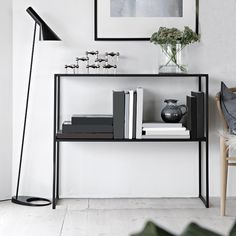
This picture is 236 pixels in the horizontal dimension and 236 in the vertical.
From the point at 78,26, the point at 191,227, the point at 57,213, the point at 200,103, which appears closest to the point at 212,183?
the point at 200,103

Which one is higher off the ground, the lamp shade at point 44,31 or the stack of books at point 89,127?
the lamp shade at point 44,31

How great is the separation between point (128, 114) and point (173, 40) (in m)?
0.58

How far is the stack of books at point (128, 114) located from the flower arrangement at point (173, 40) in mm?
323

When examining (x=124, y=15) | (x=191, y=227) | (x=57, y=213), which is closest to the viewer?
(x=191, y=227)

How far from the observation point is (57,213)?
3.03 m

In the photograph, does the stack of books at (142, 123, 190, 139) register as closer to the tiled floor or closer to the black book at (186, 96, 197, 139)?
the black book at (186, 96, 197, 139)

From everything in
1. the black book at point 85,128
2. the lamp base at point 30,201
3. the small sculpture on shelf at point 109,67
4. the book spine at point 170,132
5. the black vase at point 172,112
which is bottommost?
the lamp base at point 30,201

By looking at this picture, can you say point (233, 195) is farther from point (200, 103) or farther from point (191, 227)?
point (191, 227)

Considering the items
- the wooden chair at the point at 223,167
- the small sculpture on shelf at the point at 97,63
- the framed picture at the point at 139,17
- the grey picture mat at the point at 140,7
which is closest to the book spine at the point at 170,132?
the wooden chair at the point at 223,167

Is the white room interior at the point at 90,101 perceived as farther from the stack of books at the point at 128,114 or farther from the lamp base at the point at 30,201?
the stack of books at the point at 128,114

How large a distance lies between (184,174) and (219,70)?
0.80 m

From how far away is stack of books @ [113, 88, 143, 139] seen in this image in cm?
307

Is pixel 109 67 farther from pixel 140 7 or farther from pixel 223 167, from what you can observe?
pixel 223 167

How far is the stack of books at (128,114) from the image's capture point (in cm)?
307
